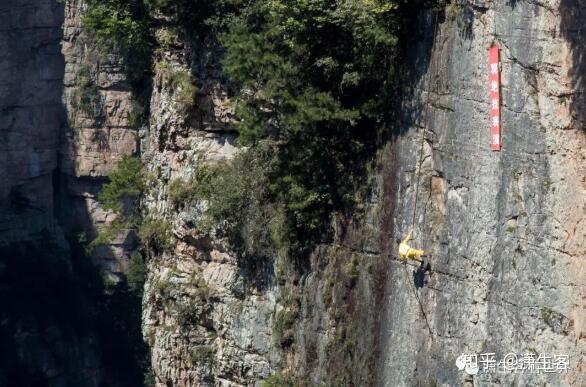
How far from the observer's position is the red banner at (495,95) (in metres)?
14.2

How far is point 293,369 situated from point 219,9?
14.9 ft

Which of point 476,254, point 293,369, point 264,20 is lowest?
point 293,369

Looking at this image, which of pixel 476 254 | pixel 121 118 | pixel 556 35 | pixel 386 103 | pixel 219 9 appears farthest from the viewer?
pixel 121 118

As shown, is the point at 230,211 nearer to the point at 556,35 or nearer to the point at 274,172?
the point at 274,172

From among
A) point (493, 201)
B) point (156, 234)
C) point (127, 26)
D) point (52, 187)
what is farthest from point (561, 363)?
point (52, 187)

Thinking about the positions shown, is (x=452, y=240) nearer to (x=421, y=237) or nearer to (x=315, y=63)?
(x=421, y=237)

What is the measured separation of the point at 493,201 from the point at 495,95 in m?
0.96

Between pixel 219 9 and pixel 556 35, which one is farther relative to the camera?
pixel 219 9

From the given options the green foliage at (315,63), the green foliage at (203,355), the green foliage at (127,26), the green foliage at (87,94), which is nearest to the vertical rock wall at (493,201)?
the green foliage at (315,63)

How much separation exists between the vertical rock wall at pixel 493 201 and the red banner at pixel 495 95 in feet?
0.22

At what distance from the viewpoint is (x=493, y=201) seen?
47.2 feet

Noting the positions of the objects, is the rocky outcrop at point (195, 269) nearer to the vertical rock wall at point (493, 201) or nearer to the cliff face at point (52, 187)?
the vertical rock wall at point (493, 201)

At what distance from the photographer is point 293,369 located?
59.9ft

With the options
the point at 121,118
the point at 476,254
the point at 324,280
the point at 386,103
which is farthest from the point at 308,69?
the point at 121,118
